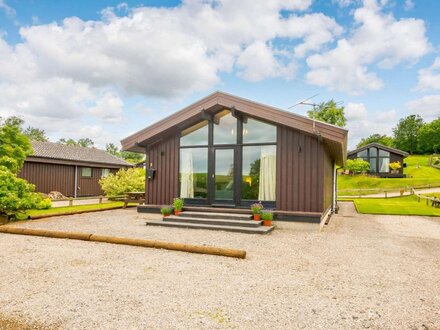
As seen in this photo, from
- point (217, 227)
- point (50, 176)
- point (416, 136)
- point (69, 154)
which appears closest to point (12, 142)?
point (50, 176)

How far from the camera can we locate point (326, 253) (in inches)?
223

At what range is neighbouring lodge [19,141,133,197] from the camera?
1709 centimetres

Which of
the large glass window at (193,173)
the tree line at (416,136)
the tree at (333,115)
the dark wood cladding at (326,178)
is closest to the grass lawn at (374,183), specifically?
the tree at (333,115)

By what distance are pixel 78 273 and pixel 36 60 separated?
46.0 ft

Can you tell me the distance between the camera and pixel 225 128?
32.0ft

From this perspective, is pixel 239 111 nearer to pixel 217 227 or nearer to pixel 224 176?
pixel 224 176

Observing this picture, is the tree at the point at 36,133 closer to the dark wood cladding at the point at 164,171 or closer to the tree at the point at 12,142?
the tree at the point at 12,142

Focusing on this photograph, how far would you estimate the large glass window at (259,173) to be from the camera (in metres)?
8.96

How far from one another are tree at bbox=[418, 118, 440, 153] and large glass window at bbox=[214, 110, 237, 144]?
2719 inches

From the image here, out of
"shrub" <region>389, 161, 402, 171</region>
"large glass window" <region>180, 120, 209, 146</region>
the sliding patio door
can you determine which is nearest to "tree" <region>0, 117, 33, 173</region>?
"large glass window" <region>180, 120, 209, 146</region>

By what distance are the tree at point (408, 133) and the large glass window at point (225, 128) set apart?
240 feet

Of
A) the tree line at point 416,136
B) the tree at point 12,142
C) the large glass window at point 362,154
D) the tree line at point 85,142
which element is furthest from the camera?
the tree line at point 416,136

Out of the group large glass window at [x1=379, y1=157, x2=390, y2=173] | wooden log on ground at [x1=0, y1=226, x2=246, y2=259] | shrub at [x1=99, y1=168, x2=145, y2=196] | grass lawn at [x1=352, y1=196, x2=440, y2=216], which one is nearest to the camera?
wooden log on ground at [x1=0, y1=226, x2=246, y2=259]

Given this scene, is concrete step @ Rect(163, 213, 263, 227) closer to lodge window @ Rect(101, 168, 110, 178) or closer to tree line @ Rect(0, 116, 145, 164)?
lodge window @ Rect(101, 168, 110, 178)
